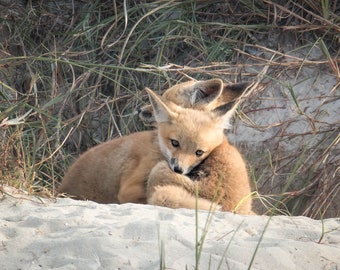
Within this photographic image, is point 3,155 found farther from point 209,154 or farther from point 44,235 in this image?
point 209,154

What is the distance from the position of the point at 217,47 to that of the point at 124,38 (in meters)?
1.10

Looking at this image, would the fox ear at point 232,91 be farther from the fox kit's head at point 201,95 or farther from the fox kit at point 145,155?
the fox kit at point 145,155

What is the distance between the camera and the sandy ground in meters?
3.68

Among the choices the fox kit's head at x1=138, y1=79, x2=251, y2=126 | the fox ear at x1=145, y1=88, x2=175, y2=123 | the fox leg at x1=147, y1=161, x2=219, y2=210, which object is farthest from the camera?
the fox kit's head at x1=138, y1=79, x2=251, y2=126

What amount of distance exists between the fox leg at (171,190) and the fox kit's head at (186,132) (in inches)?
2.5

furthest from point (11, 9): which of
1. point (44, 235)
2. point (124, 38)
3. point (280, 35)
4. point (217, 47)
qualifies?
point (44, 235)

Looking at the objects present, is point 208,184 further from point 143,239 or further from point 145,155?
point 143,239

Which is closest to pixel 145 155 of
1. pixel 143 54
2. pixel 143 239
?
pixel 143 239

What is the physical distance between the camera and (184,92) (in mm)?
6094

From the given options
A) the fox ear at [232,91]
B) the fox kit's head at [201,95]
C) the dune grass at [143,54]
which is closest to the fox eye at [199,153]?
the fox kit's head at [201,95]

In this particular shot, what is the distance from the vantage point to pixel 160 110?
17.7ft

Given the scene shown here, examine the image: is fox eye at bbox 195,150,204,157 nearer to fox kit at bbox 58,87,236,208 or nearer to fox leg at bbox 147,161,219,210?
fox kit at bbox 58,87,236,208

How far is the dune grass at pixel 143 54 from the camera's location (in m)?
6.86

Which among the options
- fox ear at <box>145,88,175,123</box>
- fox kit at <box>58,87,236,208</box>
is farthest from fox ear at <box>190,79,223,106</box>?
fox ear at <box>145,88,175,123</box>
